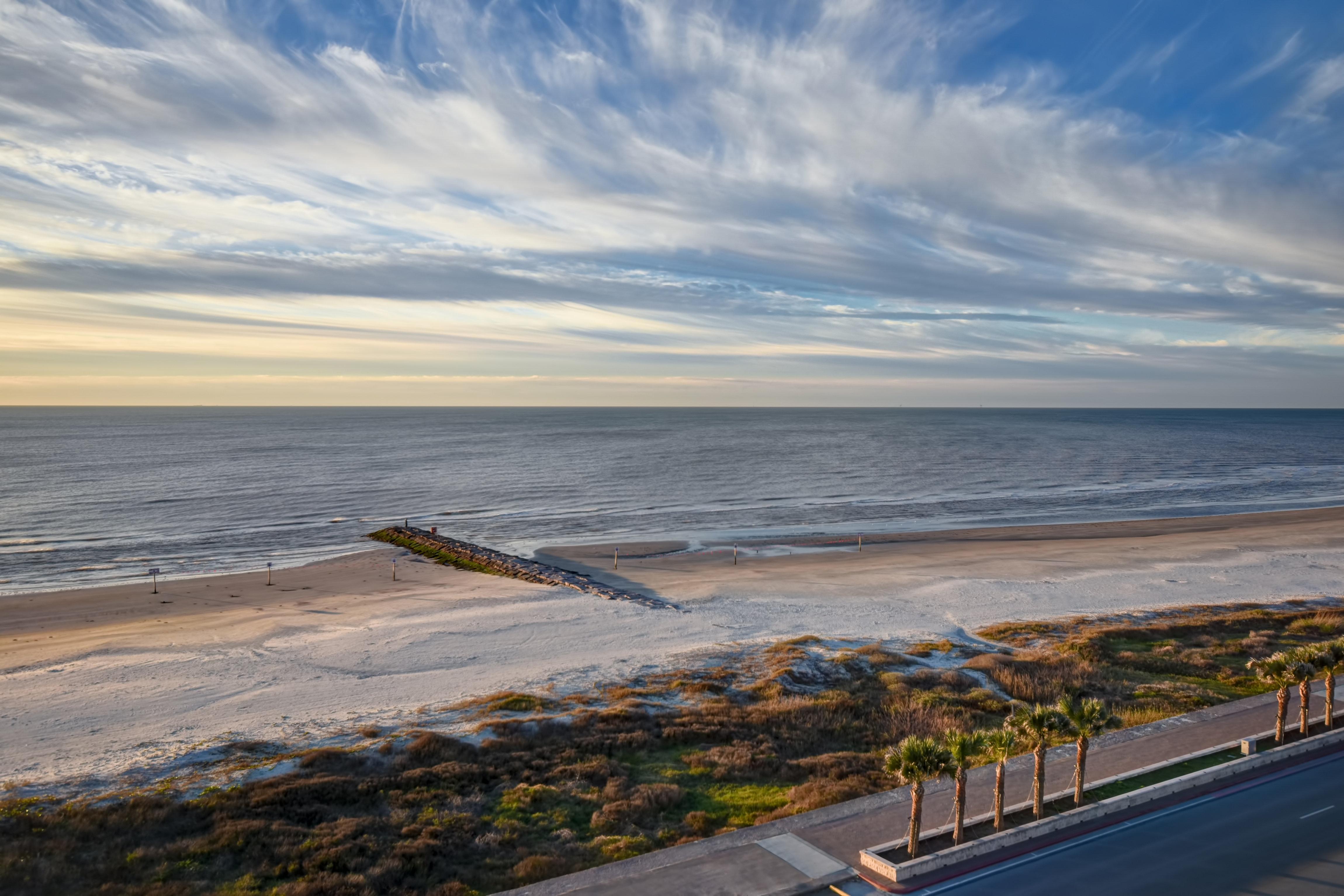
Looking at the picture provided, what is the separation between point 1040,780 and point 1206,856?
10.0ft

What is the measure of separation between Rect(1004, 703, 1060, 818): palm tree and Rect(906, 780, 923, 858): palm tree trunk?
2.80m

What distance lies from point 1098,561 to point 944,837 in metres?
43.5

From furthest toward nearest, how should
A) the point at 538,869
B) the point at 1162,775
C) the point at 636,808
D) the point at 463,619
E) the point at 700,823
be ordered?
the point at 463,619 < the point at 1162,775 < the point at 636,808 < the point at 700,823 < the point at 538,869

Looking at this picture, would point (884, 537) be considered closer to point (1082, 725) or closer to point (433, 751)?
point (1082, 725)

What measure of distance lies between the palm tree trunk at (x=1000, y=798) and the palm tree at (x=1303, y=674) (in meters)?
10.1

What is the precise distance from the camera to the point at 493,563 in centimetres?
5359

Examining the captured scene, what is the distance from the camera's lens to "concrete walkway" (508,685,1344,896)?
48.6ft

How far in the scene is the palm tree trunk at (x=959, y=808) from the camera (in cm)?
1582

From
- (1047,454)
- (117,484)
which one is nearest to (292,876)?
(117,484)

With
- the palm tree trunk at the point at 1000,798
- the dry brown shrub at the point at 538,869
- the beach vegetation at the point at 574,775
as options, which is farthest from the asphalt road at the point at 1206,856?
the dry brown shrub at the point at 538,869

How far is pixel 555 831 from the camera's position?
17.7 meters

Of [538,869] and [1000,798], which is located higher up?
[1000,798]

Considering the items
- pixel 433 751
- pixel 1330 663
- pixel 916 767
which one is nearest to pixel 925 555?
pixel 1330 663

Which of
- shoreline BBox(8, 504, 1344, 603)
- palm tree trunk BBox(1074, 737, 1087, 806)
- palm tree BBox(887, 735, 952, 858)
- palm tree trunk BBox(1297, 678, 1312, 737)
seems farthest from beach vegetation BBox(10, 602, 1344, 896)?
shoreline BBox(8, 504, 1344, 603)
